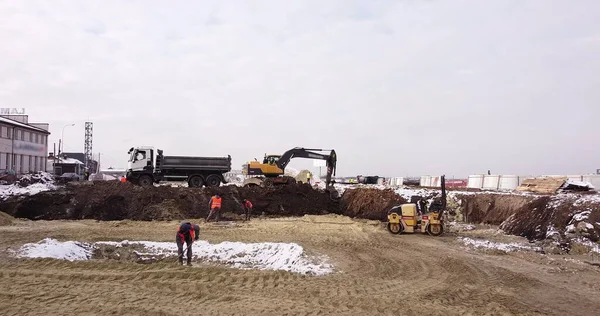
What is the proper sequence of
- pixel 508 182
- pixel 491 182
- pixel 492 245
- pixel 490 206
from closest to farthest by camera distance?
pixel 492 245, pixel 490 206, pixel 508 182, pixel 491 182

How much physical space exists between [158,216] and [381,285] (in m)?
15.5

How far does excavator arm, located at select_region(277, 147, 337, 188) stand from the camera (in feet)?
85.6

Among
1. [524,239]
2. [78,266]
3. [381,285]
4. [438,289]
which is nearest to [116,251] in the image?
[78,266]

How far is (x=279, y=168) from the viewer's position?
27.0 m

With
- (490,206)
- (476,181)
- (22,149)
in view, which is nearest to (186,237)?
(490,206)

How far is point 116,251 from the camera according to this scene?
12148mm

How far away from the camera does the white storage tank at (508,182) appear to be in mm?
29325

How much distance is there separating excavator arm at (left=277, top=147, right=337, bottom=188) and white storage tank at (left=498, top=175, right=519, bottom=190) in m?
12.5

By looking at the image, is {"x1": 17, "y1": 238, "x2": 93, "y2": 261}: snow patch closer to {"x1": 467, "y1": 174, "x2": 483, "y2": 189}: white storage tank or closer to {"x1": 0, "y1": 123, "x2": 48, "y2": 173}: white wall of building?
{"x1": 467, "y1": 174, "x2": 483, "y2": 189}: white storage tank

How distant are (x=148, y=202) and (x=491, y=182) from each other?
23631 millimetres

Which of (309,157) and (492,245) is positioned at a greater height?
(309,157)

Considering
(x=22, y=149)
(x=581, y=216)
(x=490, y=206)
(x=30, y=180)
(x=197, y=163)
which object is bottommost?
(x=490, y=206)

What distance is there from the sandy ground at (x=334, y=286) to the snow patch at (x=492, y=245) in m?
0.88

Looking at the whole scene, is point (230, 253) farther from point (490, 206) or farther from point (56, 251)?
point (490, 206)
